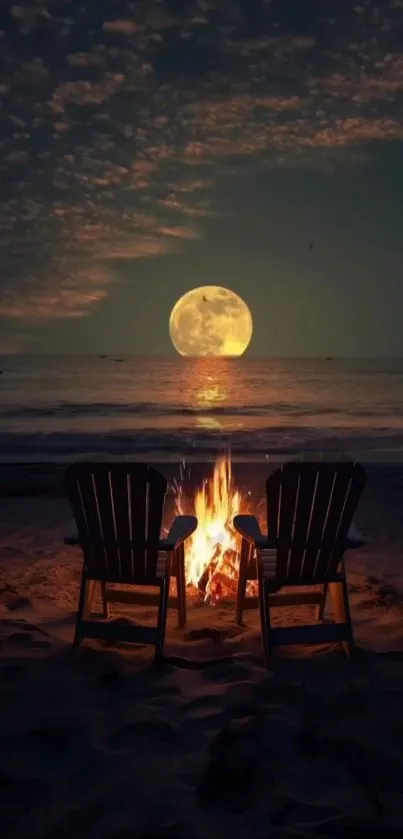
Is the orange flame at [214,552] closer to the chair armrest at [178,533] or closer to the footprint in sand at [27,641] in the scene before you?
the chair armrest at [178,533]

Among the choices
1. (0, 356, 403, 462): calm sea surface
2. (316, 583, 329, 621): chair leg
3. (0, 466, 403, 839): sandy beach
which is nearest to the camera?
(0, 466, 403, 839): sandy beach

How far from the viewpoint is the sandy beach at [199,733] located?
3.03 meters

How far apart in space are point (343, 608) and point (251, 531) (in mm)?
753

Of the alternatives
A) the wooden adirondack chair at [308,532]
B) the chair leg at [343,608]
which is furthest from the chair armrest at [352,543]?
the chair leg at [343,608]

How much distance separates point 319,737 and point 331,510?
1.46 m

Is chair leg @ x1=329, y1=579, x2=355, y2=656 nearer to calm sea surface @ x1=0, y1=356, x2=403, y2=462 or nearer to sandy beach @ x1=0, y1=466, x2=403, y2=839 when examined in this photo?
sandy beach @ x1=0, y1=466, x2=403, y2=839

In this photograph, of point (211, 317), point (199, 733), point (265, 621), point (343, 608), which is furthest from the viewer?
point (211, 317)

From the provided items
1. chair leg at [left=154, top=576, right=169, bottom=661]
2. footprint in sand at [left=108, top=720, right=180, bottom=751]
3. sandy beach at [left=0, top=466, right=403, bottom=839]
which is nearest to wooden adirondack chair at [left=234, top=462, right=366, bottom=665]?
sandy beach at [left=0, top=466, right=403, bottom=839]

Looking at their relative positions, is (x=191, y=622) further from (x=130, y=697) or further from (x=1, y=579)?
(x=1, y=579)

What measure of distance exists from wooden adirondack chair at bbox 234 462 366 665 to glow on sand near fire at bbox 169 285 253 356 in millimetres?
59354

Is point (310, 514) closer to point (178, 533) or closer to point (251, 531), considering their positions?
point (251, 531)

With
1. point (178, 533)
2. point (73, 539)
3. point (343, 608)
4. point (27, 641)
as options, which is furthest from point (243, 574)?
point (27, 641)

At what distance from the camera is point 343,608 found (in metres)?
4.75

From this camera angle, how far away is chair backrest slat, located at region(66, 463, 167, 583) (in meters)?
4.63
